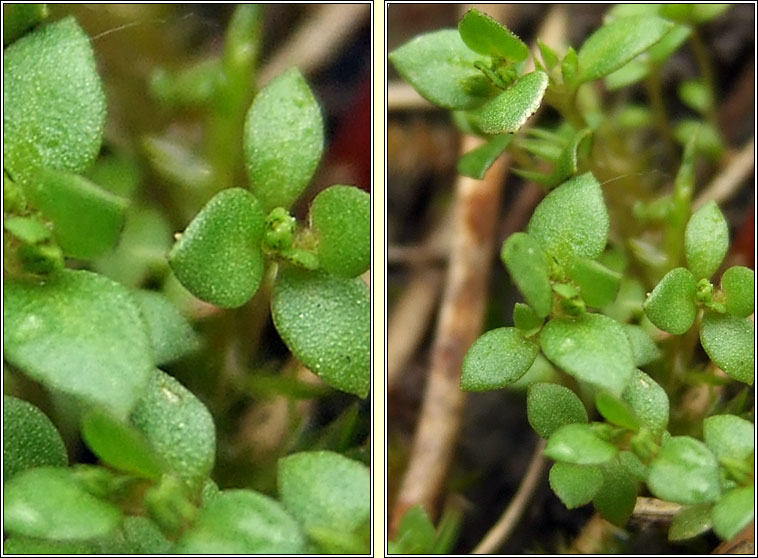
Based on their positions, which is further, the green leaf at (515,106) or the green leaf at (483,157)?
the green leaf at (483,157)

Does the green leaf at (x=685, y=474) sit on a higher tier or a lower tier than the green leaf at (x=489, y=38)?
lower

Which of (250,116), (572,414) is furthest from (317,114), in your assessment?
(572,414)

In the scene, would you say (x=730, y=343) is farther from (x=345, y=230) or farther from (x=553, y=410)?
(x=345, y=230)

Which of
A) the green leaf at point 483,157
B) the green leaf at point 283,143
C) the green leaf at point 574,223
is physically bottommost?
the green leaf at point 574,223

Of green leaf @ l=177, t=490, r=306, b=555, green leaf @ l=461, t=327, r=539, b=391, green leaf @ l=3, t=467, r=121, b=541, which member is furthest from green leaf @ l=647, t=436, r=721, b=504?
green leaf @ l=3, t=467, r=121, b=541

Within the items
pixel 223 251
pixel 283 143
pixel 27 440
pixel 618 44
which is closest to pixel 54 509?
pixel 27 440

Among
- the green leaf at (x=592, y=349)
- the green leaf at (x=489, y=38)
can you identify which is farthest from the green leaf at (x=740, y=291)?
the green leaf at (x=489, y=38)

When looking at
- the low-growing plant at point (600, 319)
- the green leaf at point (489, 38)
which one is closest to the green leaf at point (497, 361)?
the low-growing plant at point (600, 319)

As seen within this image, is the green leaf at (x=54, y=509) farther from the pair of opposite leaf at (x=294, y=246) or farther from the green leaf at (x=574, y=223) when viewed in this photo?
the green leaf at (x=574, y=223)
